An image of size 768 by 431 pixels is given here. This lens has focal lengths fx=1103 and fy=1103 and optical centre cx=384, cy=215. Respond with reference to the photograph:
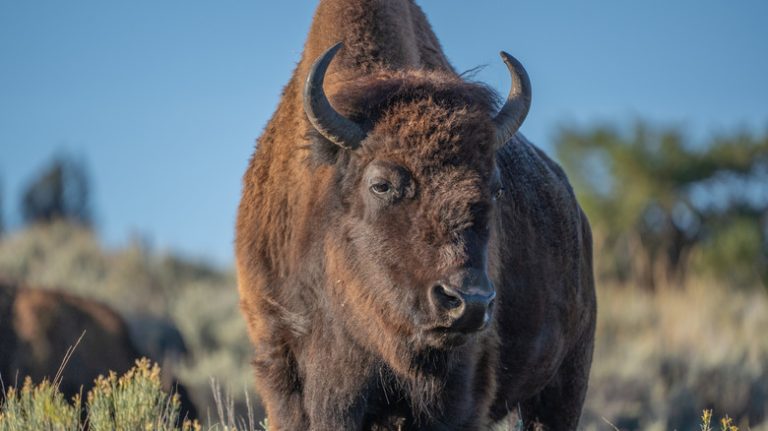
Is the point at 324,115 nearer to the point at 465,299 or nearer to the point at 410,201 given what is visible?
the point at 410,201

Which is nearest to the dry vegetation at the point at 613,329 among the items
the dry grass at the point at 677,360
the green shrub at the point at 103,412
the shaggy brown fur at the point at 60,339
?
the dry grass at the point at 677,360

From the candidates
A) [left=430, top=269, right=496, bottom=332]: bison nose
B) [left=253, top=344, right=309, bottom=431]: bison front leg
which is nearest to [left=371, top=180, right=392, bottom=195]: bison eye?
[left=430, top=269, right=496, bottom=332]: bison nose

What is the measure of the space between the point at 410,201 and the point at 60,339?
16.8ft

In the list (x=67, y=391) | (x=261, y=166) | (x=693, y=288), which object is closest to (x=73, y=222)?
(x=693, y=288)

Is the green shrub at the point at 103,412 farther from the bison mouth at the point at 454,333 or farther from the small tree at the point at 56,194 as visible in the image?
the small tree at the point at 56,194

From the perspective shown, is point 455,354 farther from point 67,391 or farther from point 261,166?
point 67,391

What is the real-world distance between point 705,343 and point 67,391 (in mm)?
10188

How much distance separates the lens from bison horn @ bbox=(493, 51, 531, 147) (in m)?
4.87

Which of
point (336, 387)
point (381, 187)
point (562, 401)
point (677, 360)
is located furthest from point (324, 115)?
point (677, 360)

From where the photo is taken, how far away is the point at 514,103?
195 inches

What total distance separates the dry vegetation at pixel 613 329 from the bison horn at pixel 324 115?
6.69 metres

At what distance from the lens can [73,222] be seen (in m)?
19.9

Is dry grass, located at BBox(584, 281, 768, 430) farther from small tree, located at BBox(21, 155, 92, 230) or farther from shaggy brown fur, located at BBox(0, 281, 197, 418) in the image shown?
small tree, located at BBox(21, 155, 92, 230)

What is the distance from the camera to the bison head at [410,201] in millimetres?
4277
